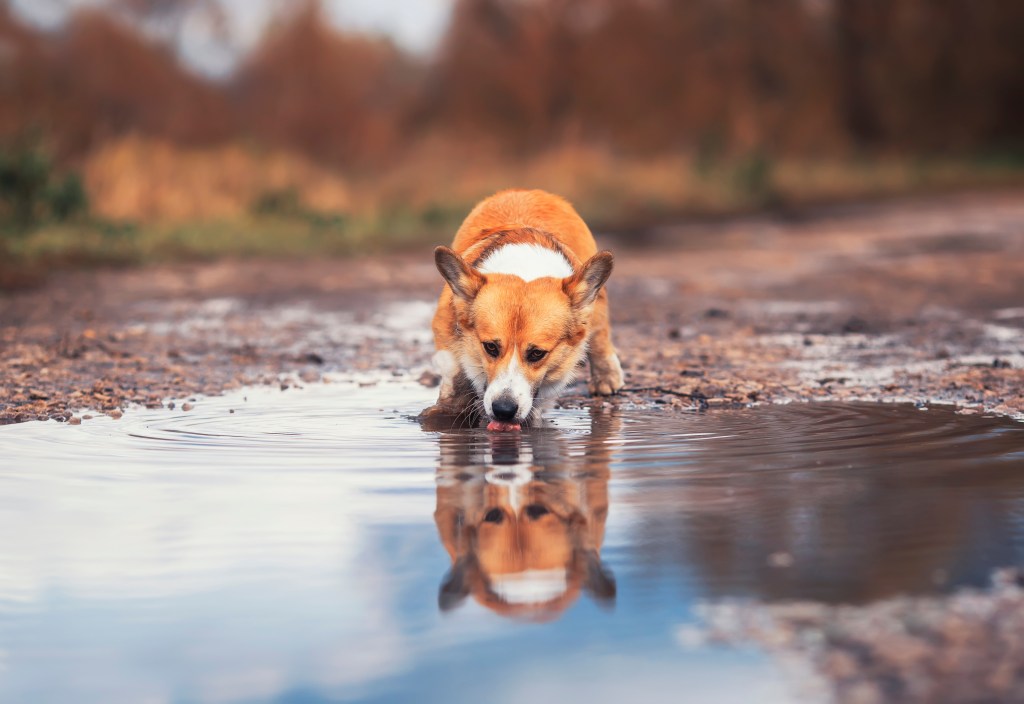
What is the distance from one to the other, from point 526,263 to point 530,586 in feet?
10.1

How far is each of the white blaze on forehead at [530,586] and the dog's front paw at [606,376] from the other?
3446 millimetres

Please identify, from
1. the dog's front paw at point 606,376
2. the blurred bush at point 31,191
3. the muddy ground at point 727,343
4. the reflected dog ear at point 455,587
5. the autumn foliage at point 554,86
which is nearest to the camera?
the muddy ground at point 727,343

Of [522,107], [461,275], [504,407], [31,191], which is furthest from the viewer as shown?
[522,107]

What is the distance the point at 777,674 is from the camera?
122 inches

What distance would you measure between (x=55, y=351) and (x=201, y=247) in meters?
7.13

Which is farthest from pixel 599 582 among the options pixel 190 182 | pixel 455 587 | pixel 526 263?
pixel 190 182

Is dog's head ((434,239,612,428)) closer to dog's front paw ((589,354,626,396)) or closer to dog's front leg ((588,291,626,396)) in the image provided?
dog's front leg ((588,291,626,396))

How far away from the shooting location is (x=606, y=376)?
736 centimetres

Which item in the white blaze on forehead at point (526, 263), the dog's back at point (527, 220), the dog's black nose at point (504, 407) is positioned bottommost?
the dog's black nose at point (504, 407)

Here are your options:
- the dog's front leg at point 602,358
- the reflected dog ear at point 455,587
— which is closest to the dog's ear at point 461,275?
the dog's front leg at point 602,358

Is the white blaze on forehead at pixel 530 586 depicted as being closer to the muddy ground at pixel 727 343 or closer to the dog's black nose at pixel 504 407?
the muddy ground at pixel 727 343

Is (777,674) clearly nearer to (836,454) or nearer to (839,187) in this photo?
(836,454)

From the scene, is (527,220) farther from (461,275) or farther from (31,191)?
(31,191)

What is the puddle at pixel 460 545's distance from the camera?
126 inches
